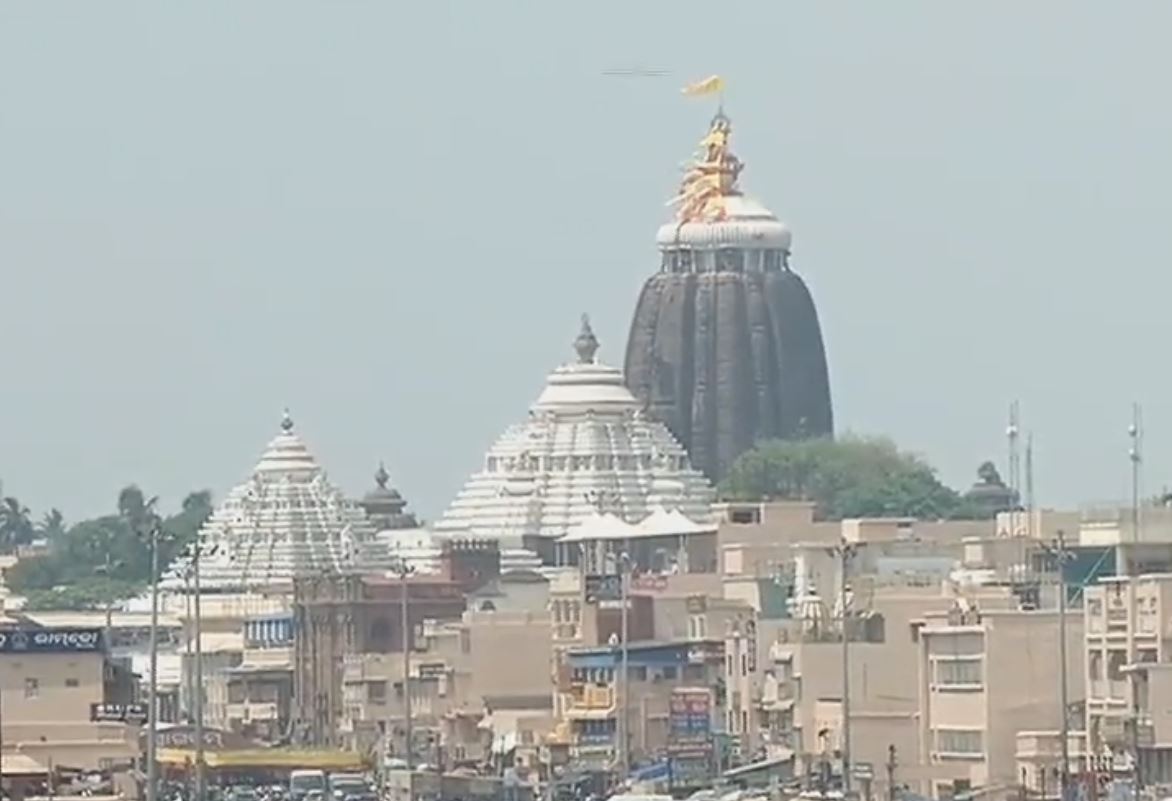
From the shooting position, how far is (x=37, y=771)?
315ft

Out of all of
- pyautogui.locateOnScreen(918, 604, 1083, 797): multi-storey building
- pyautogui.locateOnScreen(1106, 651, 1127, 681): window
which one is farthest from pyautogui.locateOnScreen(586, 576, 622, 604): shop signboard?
pyautogui.locateOnScreen(1106, 651, 1127, 681): window

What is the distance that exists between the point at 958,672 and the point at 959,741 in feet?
3.65

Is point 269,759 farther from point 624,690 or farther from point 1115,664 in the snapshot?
point 1115,664

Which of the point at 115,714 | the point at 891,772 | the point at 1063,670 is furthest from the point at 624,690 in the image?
the point at 115,714

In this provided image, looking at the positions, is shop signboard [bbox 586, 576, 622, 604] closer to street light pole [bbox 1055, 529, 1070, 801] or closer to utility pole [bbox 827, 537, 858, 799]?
utility pole [bbox 827, 537, 858, 799]

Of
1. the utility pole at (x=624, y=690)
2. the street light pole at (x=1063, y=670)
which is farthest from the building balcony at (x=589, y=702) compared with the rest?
the street light pole at (x=1063, y=670)

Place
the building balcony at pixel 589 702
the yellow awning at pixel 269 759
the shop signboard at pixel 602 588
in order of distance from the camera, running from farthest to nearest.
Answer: the shop signboard at pixel 602 588 < the building balcony at pixel 589 702 < the yellow awning at pixel 269 759

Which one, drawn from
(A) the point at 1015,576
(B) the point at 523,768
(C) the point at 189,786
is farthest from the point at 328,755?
(C) the point at 189,786

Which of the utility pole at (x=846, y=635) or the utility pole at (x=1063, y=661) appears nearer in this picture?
the utility pole at (x=1063, y=661)

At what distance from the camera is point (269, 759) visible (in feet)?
470

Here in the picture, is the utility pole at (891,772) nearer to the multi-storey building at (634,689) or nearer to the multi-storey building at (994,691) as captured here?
the multi-storey building at (994,691)

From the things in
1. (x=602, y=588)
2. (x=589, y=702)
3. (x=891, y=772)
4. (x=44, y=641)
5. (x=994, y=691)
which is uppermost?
(x=602, y=588)

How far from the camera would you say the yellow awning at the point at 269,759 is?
13725cm

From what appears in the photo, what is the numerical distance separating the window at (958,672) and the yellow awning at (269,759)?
13315 mm
